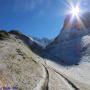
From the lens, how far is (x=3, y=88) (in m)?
24.8

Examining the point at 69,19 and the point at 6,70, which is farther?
the point at 69,19

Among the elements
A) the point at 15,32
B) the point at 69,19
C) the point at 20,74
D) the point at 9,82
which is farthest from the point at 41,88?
the point at 69,19

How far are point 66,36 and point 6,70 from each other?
12928cm

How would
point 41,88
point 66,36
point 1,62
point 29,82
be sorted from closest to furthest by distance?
1. point 41,88
2. point 29,82
3. point 1,62
4. point 66,36

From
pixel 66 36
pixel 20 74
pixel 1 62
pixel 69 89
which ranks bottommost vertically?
pixel 69 89

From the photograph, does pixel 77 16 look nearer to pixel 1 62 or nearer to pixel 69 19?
pixel 69 19

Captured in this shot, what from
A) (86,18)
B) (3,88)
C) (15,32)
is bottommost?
(3,88)

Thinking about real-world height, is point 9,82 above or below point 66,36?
below

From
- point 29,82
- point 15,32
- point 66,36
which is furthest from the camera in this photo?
point 66,36

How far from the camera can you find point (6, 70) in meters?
33.1

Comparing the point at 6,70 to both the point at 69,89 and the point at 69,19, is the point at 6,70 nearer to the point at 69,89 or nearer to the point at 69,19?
the point at 69,89

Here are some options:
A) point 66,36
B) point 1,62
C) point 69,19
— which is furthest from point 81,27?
point 1,62

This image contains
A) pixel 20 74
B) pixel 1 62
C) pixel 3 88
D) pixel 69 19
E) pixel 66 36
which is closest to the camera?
pixel 3 88

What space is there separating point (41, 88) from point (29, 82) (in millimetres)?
2701
